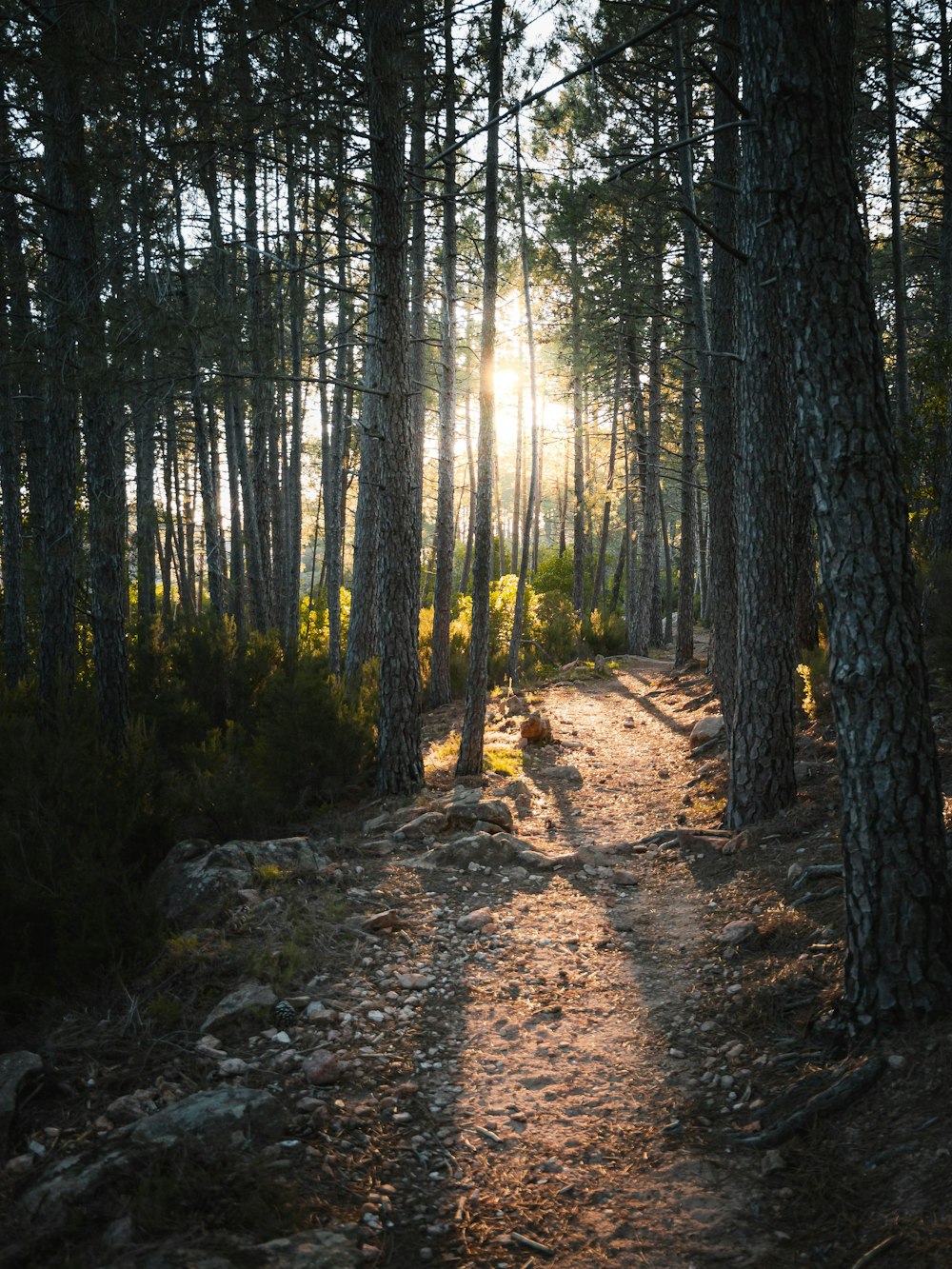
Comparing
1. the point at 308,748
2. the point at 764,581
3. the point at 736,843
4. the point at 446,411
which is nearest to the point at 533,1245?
the point at 736,843

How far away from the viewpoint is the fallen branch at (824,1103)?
2883 millimetres

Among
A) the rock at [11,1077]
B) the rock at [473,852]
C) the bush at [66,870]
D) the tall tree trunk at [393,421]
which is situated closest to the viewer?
the rock at [11,1077]

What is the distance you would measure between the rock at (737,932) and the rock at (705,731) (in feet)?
15.5

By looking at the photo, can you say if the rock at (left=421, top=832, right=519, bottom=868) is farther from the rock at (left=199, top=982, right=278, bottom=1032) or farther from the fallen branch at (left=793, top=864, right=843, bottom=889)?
the fallen branch at (left=793, top=864, right=843, bottom=889)

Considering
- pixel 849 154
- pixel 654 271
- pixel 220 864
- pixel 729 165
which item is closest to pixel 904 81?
pixel 654 271

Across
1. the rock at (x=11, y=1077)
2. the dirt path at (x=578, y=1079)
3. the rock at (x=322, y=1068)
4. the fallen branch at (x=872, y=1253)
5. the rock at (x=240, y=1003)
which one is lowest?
the dirt path at (x=578, y=1079)

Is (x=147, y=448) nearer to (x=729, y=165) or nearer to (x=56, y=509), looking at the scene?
(x=56, y=509)

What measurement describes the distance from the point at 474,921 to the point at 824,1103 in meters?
2.46

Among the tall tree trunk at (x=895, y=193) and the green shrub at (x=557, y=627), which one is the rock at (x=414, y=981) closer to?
the tall tree trunk at (x=895, y=193)

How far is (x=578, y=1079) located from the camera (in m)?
3.52

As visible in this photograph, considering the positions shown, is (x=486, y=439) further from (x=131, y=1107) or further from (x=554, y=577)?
(x=554, y=577)

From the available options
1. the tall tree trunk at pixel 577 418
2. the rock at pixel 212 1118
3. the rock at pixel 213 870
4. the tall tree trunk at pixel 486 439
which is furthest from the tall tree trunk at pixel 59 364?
the tall tree trunk at pixel 577 418

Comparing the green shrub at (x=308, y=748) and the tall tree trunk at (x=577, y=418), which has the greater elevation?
the tall tree trunk at (x=577, y=418)

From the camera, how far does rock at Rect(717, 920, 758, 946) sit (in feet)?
14.4
